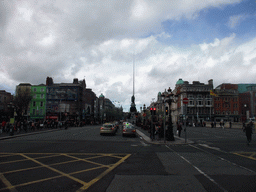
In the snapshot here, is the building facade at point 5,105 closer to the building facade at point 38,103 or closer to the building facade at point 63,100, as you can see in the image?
the building facade at point 38,103

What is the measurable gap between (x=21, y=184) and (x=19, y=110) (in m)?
58.5

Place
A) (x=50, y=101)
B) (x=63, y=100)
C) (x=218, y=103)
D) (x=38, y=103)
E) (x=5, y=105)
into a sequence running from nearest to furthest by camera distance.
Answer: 1. (x=5, y=105)
2. (x=38, y=103)
3. (x=50, y=101)
4. (x=63, y=100)
5. (x=218, y=103)

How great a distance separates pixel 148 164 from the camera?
26.2ft

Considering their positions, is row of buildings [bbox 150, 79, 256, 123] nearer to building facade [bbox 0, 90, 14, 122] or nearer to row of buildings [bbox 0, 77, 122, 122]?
row of buildings [bbox 0, 77, 122, 122]

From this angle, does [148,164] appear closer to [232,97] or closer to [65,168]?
[65,168]

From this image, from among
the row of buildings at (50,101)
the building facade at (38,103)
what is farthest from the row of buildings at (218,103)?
the building facade at (38,103)

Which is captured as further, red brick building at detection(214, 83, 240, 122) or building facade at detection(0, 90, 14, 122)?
red brick building at detection(214, 83, 240, 122)

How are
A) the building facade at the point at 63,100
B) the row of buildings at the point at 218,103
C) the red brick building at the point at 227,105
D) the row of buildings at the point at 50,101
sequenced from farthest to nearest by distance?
1. the red brick building at the point at 227,105
2. the row of buildings at the point at 218,103
3. the building facade at the point at 63,100
4. the row of buildings at the point at 50,101

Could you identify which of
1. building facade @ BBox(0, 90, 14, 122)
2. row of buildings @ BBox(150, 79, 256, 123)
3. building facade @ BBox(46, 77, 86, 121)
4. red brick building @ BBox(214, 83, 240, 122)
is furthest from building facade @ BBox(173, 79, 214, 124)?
building facade @ BBox(0, 90, 14, 122)

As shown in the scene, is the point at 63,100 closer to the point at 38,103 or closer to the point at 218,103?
the point at 38,103

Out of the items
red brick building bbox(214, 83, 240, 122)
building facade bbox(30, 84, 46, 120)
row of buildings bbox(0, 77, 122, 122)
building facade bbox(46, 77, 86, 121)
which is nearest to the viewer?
row of buildings bbox(0, 77, 122, 122)

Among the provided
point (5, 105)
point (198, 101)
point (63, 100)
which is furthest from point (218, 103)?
point (5, 105)

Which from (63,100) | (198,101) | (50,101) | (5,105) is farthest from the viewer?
(198,101)

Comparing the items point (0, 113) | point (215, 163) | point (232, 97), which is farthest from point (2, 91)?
point (232, 97)
